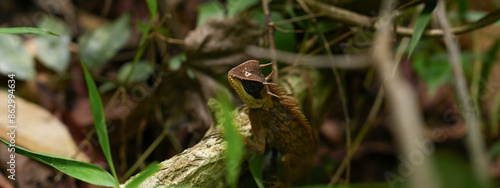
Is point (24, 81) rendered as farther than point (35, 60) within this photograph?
No

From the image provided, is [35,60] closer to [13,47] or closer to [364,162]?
[13,47]

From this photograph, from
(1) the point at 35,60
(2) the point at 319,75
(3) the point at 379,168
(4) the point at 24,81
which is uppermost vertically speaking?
(1) the point at 35,60

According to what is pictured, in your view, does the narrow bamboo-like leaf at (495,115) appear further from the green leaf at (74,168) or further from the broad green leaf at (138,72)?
the green leaf at (74,168)

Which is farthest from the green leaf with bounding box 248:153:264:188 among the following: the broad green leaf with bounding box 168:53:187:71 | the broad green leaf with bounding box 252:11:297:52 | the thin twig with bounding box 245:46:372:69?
the broad green leaf with bounding box 168:53:187:71

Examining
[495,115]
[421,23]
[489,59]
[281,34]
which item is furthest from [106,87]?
[495,115]

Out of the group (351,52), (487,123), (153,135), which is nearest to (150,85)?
(153,135)

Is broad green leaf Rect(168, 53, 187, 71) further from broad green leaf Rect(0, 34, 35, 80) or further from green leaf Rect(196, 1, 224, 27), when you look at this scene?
broad green leaf Rect(0, 34, 35, 80)
